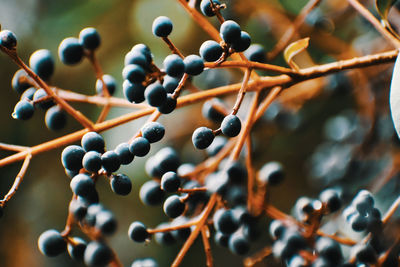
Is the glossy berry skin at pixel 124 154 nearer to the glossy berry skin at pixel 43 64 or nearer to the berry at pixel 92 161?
the berry at pixel 92 161

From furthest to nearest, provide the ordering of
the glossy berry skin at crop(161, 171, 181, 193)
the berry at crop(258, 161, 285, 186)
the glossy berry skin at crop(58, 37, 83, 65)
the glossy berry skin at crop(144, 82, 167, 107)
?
the berry at crop(258, 161, 285, 186) → the glossy berry skin at crop(58, 37, 83, 65) → the glossy berry skin at crop(161, 171, 181, 193) → the glossy berry skin at crop(144, 82, 167, 107)

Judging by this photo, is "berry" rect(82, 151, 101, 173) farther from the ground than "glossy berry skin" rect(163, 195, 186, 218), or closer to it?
farther from the ground

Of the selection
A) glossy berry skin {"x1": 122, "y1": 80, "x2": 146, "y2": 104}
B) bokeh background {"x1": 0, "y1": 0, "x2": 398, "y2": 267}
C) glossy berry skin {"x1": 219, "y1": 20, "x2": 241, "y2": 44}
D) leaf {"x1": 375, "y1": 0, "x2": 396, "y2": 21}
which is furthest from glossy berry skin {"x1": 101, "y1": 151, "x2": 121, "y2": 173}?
bokeh background {"x1": 0, "y1": 0, "x2": 398, "y2": 267}

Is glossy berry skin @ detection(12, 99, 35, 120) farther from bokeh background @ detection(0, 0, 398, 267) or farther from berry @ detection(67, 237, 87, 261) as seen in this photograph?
bokeh background @ detection(0, 0, 398, 267)

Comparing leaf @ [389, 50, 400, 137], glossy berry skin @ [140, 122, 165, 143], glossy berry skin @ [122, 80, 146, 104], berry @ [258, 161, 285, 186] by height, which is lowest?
berry @ [258, 161, 285, 186]

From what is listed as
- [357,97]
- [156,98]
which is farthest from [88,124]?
[357,97]

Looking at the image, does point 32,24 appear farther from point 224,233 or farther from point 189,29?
point 224,233
